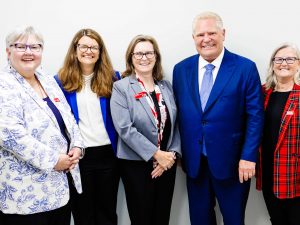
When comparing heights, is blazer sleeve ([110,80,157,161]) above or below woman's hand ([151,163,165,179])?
above

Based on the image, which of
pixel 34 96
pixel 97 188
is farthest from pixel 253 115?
pixel 34 96

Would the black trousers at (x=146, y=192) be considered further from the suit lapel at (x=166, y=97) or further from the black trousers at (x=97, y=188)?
the suit lapel at (x=166, y=97)

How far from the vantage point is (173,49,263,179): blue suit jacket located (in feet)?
6.61

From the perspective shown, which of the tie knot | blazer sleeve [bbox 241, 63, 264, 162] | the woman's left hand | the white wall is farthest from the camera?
the white wall

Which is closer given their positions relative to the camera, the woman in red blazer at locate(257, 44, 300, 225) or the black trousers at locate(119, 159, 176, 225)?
the woman in red blazer at locate(257, 44, 300, 225)

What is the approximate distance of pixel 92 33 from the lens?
224 cm

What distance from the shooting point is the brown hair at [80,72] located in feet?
7.20

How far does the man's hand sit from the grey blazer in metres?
0.43

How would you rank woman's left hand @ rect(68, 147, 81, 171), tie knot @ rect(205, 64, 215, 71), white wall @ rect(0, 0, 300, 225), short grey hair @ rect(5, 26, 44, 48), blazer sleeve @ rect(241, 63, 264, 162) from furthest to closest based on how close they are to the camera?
white wall @ rect(0, 0, 300, 225) → tie knot @ rect(205, 64, 215, 71) → blazer sleeve @ rect(241, 63, 264, 162) → woman's left hand @ rect(68, 147, 81, 171) → short grey hair @ rect(5, 26, 44, 48)

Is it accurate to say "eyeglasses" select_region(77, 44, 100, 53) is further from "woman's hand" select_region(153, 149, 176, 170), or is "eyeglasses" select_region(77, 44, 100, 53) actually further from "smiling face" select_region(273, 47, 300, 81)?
"smiling face" select_region(273, 47, 300, 81)

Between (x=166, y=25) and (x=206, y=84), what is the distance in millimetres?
696

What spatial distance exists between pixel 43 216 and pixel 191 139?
1043 millimetres

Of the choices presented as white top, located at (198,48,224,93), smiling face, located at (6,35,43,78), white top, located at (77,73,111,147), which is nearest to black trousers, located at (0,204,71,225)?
white top, located at (77,73,111,147)

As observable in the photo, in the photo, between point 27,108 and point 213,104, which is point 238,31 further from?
point 27,108
